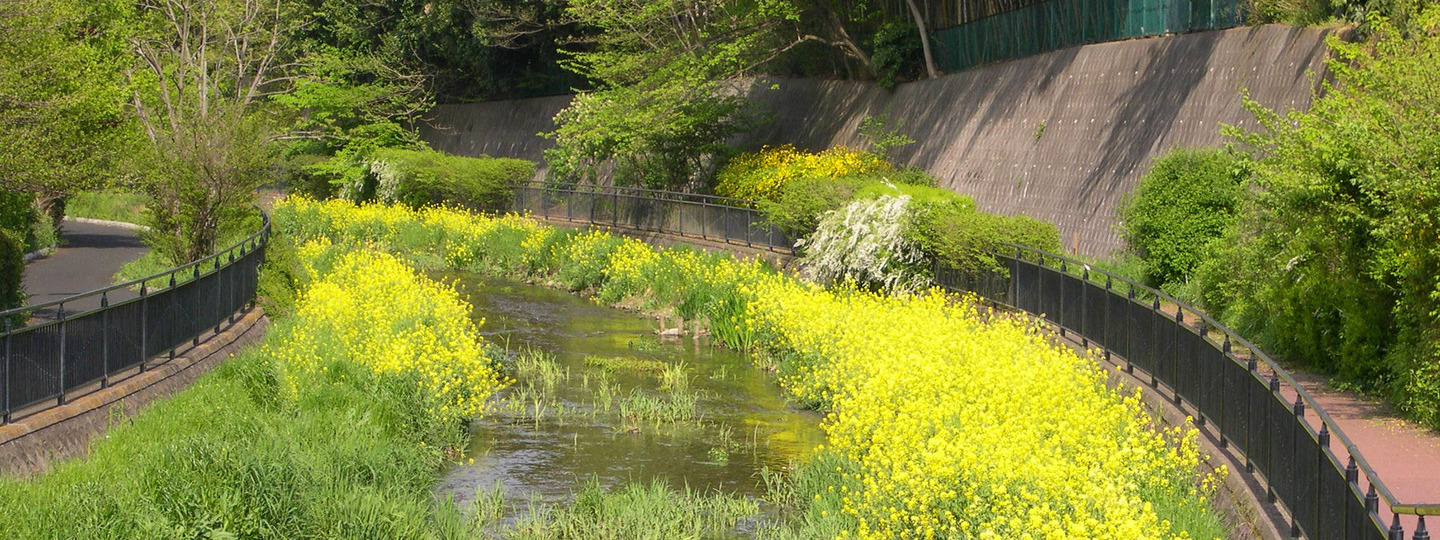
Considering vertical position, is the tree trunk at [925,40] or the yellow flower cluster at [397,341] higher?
the tree trunk at [925,40]

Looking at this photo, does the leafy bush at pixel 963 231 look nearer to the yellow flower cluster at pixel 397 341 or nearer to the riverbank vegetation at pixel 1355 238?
the riverbank vegetation at pixel 1355 238

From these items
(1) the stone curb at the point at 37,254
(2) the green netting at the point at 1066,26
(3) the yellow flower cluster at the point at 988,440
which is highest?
(2) the green netting at the point at 1066,26

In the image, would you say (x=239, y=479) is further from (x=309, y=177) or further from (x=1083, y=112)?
(x=309, y=177)

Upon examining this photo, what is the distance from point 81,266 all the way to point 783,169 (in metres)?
14.1

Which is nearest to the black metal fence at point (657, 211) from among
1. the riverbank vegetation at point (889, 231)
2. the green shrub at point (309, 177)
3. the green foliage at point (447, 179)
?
the green foliage at point (447, 179)

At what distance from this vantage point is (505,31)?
48938 millimetres

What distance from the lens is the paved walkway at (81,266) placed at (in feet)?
74.9

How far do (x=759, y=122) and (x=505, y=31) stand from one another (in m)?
13.5

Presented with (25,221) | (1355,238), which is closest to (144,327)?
(1355,238)

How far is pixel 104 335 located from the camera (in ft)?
45.7

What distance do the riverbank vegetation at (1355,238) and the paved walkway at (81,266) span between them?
14915mm

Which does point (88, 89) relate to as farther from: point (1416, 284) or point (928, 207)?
point (1416, 284)

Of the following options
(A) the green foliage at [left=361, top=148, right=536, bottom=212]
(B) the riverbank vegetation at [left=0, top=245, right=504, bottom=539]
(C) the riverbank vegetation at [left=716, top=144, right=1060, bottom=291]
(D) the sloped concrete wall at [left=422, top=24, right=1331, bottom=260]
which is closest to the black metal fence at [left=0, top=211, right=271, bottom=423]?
(B) the riverbank vegetation at [left=0, top=245, right=504, bottom=539]

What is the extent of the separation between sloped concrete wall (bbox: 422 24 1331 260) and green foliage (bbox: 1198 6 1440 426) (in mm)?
2925
